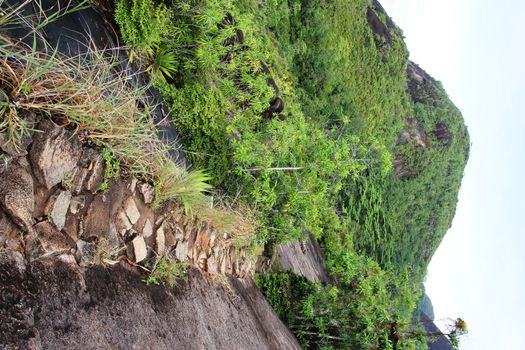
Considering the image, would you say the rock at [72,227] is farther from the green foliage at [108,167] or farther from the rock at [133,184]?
the rock at [133,184]

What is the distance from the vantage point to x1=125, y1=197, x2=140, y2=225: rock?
3682 millimetres

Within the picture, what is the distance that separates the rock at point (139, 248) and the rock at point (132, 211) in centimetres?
14

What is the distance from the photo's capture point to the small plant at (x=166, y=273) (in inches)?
147

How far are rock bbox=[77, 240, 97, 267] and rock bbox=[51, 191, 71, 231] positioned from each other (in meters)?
0.19

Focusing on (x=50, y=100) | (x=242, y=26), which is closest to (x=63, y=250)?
(x=50, y=100)

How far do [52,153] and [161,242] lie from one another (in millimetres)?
1594

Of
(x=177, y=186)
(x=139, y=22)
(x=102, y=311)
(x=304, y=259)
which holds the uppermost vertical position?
(x=139, y=22)

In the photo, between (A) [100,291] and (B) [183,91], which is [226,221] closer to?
(B) [183,91]

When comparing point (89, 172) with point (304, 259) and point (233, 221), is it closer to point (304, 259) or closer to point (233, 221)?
point (233, 221)

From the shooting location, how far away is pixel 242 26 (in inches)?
299

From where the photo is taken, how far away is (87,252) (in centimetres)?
304

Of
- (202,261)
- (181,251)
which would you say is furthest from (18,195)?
(202,261)

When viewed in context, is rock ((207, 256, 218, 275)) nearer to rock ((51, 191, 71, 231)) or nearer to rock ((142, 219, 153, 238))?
rock ((142, 219, 153, 238))

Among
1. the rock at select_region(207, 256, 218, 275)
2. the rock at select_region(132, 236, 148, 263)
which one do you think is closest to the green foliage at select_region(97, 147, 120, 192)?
the rock at select_region(132, 236, 148, 263)
